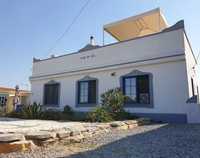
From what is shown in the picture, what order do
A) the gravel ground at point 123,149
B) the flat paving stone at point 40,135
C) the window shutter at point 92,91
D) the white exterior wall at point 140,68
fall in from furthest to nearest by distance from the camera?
the window shutter at point 92,91
the white exterior wall at point 140,68
the flat paving stone at point 40,135
the gravel ground at point 123,149

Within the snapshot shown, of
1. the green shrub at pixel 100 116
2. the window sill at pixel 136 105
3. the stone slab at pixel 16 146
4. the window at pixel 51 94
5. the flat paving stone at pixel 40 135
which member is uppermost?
the window at pixel 51 94

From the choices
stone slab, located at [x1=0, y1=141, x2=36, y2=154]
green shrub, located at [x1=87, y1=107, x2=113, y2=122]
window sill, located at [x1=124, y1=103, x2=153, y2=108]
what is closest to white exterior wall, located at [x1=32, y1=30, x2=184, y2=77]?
window sill, located at [x1=124, y1=103, x2=153, y2=108]

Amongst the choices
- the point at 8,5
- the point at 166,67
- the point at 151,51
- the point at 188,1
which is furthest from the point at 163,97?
the point at 8,5

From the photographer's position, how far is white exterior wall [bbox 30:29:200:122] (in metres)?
9.50

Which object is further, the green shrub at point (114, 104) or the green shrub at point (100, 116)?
the green shrub at point (114, 104)

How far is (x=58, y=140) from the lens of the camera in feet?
15.8

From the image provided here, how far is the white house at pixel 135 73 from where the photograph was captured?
376 inches

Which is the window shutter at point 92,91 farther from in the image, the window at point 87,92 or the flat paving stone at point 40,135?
the flat paving stone at point 40,135

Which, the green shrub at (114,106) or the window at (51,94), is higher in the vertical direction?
the window at (51,94)

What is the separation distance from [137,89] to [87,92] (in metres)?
3.57

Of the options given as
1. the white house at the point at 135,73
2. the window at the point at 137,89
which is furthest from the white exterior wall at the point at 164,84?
the window at the point at 137,89

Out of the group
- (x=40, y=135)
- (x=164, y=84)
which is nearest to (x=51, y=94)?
(x=164, y=84)

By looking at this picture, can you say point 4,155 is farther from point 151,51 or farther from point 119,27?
point 119,27

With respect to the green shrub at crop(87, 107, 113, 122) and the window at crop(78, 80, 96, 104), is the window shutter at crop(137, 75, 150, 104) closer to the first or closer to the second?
the green shrub at crop(87, 107, 113, 122)
